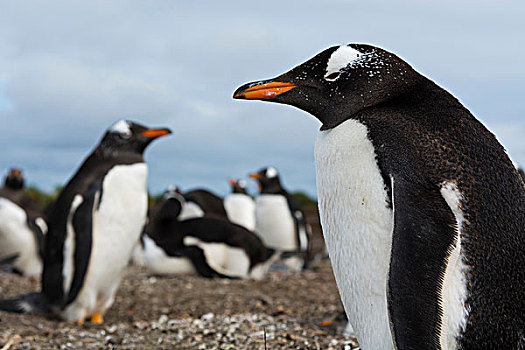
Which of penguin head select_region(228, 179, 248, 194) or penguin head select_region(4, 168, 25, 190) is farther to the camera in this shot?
penguin head select_region(228, 179, 248, 194)

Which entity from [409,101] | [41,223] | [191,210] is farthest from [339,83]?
[191,210]

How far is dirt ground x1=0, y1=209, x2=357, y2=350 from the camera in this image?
14.6 feet

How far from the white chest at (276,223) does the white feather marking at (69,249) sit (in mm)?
6965

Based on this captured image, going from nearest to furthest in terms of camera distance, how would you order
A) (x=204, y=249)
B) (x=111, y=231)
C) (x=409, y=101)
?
(x=409, y=101) < (x=111, y=231) < (x=204, y=249)

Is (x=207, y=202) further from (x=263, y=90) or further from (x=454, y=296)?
(x=454, y=296)

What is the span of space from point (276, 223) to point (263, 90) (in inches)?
392

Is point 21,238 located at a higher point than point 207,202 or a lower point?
lower

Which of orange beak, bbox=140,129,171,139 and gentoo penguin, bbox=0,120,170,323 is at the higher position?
orange beak, bbox=140,129,171,139

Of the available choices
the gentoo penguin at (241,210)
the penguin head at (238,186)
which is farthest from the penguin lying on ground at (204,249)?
the penguin head at (238,186)

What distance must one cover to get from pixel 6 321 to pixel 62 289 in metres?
0.59

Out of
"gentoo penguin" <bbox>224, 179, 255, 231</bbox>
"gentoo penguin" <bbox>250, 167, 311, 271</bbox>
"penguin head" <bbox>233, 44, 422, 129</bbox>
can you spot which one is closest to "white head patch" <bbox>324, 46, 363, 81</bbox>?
"penguin head" <bbox>233, 44, 422, 129</bbox>

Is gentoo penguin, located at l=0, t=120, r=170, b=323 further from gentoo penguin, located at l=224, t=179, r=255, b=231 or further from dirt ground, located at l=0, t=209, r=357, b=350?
gentoo penguin, located at l=224, t=179, r=255, b=231

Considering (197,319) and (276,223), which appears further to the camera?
(276,223)

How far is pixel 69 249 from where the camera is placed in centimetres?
623
